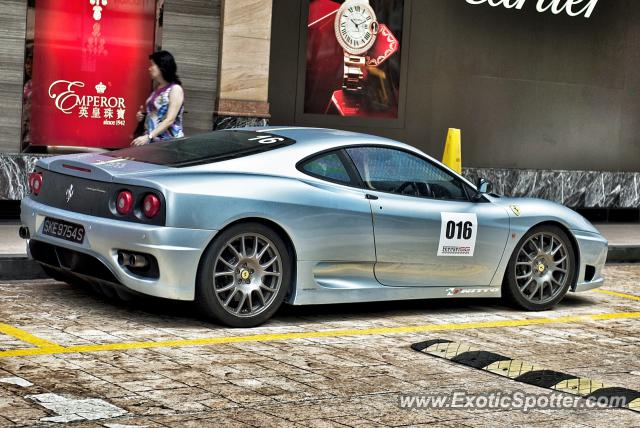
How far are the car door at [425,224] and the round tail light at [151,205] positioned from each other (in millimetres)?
1570

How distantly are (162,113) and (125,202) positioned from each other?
3.04 metres

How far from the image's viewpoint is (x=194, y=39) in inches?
536

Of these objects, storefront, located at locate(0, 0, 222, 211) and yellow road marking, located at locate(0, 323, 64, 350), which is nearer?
yellow road marking, located at locate(0, 323, 64, 350)

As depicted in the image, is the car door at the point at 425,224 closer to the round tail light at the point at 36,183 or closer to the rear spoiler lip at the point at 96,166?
the rear spoiler lip at the point at 96,166

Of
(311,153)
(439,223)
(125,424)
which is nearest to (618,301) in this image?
(439,223)

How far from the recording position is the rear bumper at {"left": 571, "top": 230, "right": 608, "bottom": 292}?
9578mm

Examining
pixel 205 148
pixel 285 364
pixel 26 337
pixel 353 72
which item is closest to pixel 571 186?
pixel 353 72

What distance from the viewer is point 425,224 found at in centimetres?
866

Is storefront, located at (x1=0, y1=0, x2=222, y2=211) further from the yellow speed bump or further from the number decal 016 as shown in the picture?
the yellow speed bump

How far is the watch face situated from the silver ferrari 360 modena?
230 inches

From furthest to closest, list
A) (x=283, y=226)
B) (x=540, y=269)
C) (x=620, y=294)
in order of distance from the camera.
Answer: (x=620, y=294)
(x=540, y=269)
(x=283, y=226)

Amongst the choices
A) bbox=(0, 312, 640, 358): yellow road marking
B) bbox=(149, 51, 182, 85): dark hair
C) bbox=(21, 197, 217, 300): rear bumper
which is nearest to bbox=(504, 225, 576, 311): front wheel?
bbox=(0, 312, 640, 358): yellow road marking

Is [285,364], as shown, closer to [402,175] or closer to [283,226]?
[283,226]

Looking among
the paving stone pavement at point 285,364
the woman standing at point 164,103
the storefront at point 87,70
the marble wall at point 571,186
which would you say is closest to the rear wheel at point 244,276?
the paving stone pavement at point 285,364
